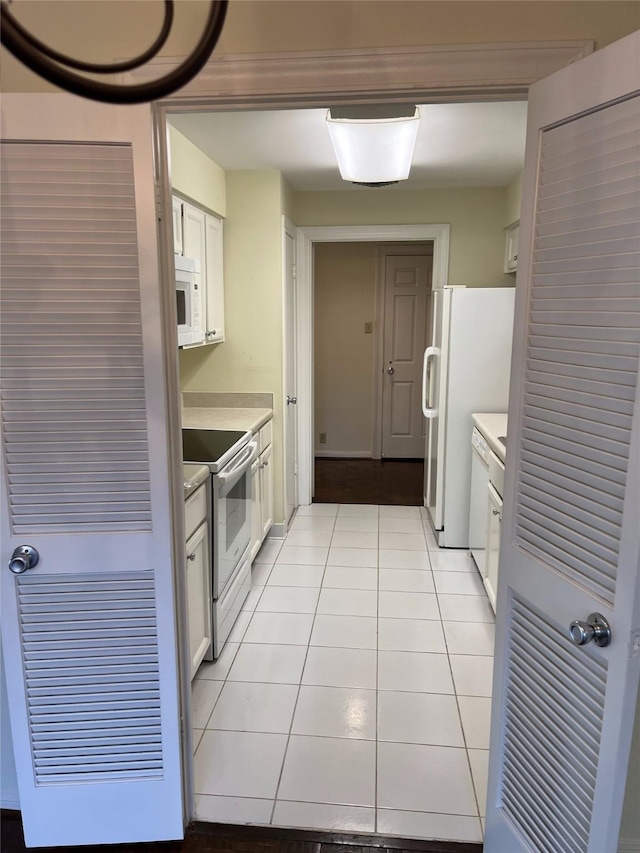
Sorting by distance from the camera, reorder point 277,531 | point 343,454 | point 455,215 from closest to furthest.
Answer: point 277,531
point 455,215
point 343,454

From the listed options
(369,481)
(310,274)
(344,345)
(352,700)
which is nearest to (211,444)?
(352,700)

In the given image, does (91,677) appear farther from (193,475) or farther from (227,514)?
(227,514)

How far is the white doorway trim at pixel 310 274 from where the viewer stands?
440cm

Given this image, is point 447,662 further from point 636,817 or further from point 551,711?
point 551,711

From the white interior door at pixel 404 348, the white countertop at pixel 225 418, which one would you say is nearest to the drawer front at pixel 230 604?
the white countertop at pixel 225 418

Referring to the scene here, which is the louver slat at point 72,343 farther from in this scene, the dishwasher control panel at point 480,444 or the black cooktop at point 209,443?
the dishwasher control panel at point 480,444

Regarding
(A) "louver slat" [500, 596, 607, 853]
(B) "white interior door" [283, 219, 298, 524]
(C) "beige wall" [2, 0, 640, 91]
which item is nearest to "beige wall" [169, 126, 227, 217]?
(B) "white interior door" [283, 219, 298, 524]

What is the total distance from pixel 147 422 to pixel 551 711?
4.11 ft

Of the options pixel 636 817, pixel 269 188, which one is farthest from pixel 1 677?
pixel 269 188

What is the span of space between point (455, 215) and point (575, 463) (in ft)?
11.1

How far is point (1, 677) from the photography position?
71.3 inches

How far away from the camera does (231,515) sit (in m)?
2.91

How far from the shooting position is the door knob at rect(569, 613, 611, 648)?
4.26ft

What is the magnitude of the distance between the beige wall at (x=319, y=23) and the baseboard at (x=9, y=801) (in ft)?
6.96
